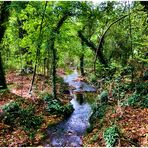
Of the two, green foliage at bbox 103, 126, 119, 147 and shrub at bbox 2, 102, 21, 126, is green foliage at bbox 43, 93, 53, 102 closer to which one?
shrub at bbox 2, 102, 21, 126

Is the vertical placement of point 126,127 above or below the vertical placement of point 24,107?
below

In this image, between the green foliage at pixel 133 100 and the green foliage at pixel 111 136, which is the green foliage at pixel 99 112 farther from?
the green foliage at pixel 111 136

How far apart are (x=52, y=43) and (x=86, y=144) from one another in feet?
25.2

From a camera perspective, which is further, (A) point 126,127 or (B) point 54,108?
(B) point 54,108

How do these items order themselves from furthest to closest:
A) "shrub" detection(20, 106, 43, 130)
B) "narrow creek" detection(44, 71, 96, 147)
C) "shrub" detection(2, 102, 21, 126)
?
"shrub" detection(20, 106, 43, 130) → "shrub" detection(2, 102, 21, 126) → "narrow creek" detection(44, 71, 96, 147)

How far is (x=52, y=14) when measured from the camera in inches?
679

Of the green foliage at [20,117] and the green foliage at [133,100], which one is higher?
the green foliage at [133,100]

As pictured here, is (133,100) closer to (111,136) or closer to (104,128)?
(104,128)

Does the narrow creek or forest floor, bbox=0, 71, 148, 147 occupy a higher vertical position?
Result: forest floor, bbox=0, 71, 148, 147

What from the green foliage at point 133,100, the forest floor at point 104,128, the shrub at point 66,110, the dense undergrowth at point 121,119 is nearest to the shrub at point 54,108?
the shrub at point 66,110

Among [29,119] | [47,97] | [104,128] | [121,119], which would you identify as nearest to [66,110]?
[47,97]

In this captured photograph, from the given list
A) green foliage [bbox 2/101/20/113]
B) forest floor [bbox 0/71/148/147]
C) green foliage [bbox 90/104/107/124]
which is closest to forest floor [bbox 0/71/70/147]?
forest floor [bbox 0/71/148/147]

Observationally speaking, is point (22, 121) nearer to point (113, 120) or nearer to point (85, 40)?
point (113, 120)

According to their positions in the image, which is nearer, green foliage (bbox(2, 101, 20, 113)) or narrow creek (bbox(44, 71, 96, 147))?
narrow creek (bbox(44, 71, 96, 147))
